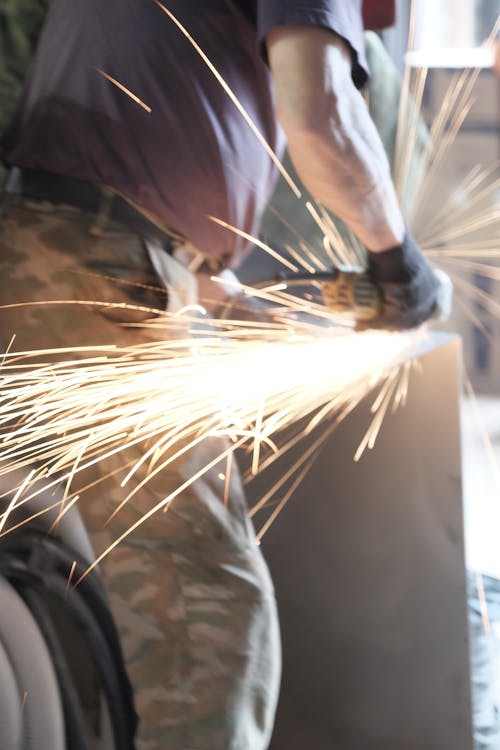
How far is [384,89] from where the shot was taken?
5.10ft

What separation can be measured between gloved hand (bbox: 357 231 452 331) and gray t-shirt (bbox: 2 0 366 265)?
0.18 meters

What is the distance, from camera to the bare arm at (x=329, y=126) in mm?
827

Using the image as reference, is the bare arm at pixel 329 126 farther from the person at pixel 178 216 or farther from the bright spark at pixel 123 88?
the bright spark at pixel 123 88

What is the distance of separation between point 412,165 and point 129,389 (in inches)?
34.5

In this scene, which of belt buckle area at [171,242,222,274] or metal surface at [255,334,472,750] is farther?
metal surface at [255,334,472,750]

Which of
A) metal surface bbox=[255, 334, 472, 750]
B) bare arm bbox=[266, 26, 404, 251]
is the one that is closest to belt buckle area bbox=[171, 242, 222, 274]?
bare arm bbox=[266, 26, 404, 251]

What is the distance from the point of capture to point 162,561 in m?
1.02

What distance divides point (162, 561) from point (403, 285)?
42 cm

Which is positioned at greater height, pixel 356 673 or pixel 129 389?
pixel 129 389

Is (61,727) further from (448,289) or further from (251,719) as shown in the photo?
(448,289)

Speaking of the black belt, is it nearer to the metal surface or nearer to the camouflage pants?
the camouflage pants

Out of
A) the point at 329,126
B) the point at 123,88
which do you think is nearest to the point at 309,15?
the point at 329,126

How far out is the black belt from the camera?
38.5 inches

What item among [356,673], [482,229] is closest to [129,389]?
[356,673]
